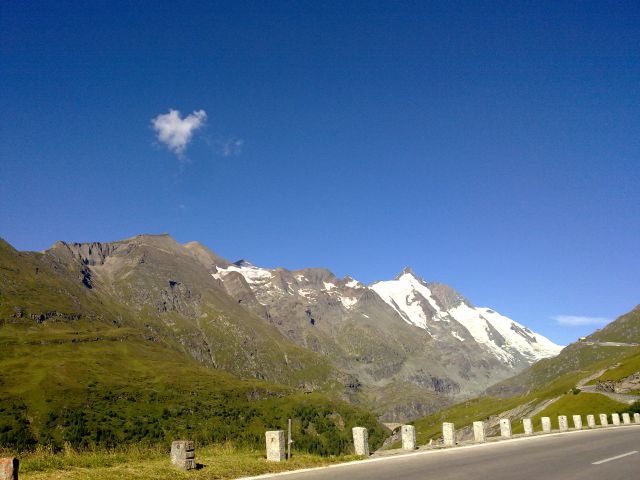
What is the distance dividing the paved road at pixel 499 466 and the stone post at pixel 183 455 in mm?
3606

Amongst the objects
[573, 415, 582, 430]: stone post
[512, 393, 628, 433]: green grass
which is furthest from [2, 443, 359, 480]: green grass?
[512, 393, 628, 433]: green grass

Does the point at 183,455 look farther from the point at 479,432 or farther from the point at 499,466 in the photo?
the point at 479,432

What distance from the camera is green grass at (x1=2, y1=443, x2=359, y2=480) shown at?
17.3 m

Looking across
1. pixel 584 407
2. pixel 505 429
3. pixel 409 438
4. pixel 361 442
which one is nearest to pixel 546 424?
pixel 505 429

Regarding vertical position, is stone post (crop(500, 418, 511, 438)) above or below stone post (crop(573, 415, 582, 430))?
above

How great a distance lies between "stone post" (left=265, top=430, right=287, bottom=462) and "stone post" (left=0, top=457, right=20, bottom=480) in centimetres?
1049

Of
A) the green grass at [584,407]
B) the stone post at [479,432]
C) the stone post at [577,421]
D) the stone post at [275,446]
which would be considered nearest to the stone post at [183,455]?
the stone post at [275,446]

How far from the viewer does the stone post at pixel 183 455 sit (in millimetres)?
18930

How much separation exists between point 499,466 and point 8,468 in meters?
18.3

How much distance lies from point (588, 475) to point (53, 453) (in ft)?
71.9

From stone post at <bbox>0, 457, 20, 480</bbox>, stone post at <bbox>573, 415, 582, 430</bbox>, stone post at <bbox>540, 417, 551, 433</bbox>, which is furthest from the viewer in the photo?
stone post at <bbox>573, 415, 582, 430</bbox>

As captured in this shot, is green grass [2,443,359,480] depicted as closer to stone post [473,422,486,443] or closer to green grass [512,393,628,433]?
stone post [473,422,486,443]

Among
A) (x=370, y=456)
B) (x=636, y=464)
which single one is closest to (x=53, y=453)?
(x=370, y=456)

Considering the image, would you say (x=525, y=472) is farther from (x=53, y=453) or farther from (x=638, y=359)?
(x=638, y=359)
